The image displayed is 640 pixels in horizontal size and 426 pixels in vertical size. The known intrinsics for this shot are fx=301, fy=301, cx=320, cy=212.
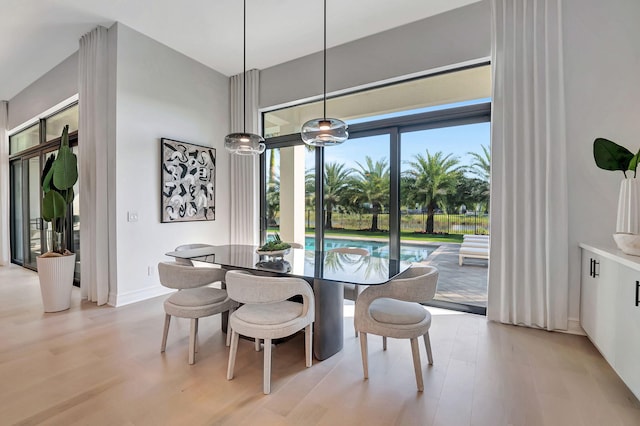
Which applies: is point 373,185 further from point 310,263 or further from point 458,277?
point 310,263

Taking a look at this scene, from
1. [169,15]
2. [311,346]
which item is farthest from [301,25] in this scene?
[311,346]

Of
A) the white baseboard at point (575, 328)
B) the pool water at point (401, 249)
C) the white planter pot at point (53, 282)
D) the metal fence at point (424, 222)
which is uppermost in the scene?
the metal fence at point (424, 222)

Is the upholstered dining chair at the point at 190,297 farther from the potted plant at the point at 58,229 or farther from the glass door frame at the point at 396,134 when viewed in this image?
the glass door frame at the point at 396,134

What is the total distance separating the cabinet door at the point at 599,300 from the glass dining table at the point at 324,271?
4.73 ft

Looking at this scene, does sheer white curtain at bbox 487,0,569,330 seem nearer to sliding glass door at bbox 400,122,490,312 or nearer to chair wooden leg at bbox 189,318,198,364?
sliding glass door at bbox 400,122,490,312

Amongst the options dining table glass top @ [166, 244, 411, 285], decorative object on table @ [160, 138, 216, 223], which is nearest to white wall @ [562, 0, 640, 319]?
dining table glass top @ [166, 244, 411, 285]

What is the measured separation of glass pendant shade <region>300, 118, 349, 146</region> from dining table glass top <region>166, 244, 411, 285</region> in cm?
107

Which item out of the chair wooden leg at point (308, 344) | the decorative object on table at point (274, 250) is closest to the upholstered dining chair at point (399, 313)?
the chair wooden leg at point (308, 344)

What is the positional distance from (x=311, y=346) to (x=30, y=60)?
6.03 metres

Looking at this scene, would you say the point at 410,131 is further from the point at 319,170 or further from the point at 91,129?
the point at 91,129

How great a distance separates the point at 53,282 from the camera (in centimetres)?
347

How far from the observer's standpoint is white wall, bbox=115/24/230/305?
3742 millimetres

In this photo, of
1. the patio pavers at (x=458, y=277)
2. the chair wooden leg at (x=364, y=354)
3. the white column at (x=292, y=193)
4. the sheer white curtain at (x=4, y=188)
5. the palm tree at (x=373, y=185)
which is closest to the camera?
the chair wooden leg at (x=364, y=354)

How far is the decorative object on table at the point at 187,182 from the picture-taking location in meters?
4.20
